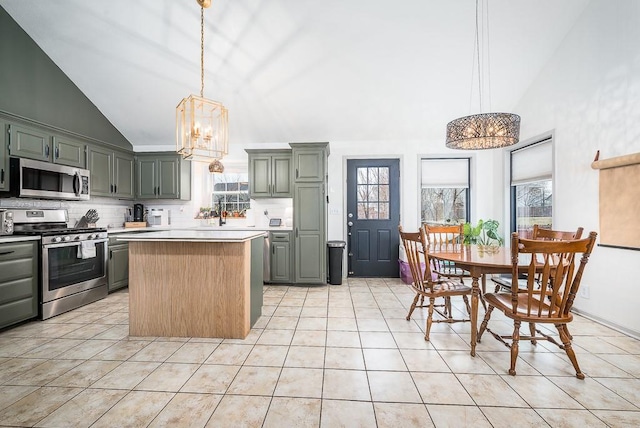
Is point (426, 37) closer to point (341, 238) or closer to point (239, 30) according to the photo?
point (239, 30)

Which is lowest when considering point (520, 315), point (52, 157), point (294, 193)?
point (520, 315)

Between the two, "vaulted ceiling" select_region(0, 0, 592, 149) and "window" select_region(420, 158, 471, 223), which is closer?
"vaulted ceiling" select_region(0, 0, 592, 149)

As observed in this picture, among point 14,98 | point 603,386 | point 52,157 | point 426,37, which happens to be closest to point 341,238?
point 426,37

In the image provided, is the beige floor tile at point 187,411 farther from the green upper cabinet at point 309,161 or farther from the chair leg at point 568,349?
the green upper cabinet at point 309,161

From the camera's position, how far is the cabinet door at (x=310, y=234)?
4445 millimetres

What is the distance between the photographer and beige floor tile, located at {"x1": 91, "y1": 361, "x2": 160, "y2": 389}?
1884 mm

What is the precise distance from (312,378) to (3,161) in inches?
154

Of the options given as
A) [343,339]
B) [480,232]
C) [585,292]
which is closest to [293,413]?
[343,339]

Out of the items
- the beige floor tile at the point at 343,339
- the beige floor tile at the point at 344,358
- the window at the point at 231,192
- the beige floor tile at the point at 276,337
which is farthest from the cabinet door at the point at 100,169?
the beige floor tile at the point at 344,358

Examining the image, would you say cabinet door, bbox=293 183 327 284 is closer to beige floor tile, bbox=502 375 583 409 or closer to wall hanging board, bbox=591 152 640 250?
beige floor tile, bbox=502 375 583 409

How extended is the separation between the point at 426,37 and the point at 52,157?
15.7 ft

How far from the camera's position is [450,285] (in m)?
2.69

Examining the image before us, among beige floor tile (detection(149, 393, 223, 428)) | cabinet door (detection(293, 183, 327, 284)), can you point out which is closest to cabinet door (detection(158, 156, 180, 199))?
cabinet door (detection(293, 183, 327, 284))

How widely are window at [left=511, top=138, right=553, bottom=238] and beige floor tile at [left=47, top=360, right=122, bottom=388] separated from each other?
4989mm
